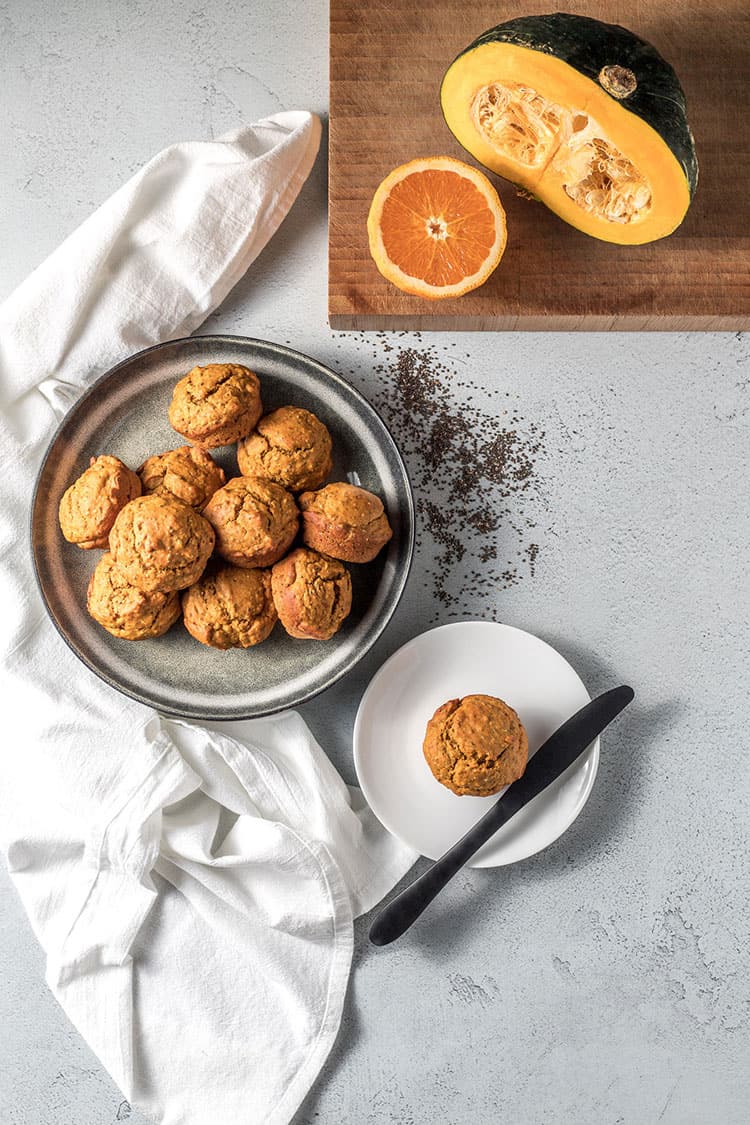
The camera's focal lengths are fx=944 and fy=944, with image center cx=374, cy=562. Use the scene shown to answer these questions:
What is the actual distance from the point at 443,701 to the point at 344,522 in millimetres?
373

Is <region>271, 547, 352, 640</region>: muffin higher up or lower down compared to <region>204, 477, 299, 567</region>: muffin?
lower down

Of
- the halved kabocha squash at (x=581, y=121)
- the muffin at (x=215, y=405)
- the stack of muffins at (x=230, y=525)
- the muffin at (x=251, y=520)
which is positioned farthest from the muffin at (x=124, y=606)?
the halved kabocha squash at (x=581, y=121)

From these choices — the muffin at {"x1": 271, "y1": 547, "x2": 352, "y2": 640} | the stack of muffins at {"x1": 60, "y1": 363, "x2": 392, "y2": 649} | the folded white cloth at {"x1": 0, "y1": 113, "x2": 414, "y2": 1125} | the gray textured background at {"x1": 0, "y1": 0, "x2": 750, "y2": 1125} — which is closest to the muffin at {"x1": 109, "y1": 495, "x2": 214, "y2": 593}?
the stack of muffins at {"x1": 60, "y1": 363, "x2": 392, "y2": 649}

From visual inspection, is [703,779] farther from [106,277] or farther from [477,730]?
[106,277]

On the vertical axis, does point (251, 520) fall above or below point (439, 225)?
below

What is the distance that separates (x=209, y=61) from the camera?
64.7 inches

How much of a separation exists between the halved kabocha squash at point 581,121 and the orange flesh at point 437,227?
0.08 m

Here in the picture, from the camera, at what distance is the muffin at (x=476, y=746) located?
1.43 metres

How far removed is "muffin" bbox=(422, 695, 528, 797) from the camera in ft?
4.68

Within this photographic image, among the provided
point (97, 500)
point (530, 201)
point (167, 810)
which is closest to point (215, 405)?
point (97, 500)

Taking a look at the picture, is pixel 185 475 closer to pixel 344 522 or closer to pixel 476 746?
pixel 344 522

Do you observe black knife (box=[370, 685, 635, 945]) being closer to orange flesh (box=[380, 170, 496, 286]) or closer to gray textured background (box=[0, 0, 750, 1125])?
gray textured background (box=[0, 0, 750, 1125])

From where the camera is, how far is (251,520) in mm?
1362

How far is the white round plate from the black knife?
0.12 feet
